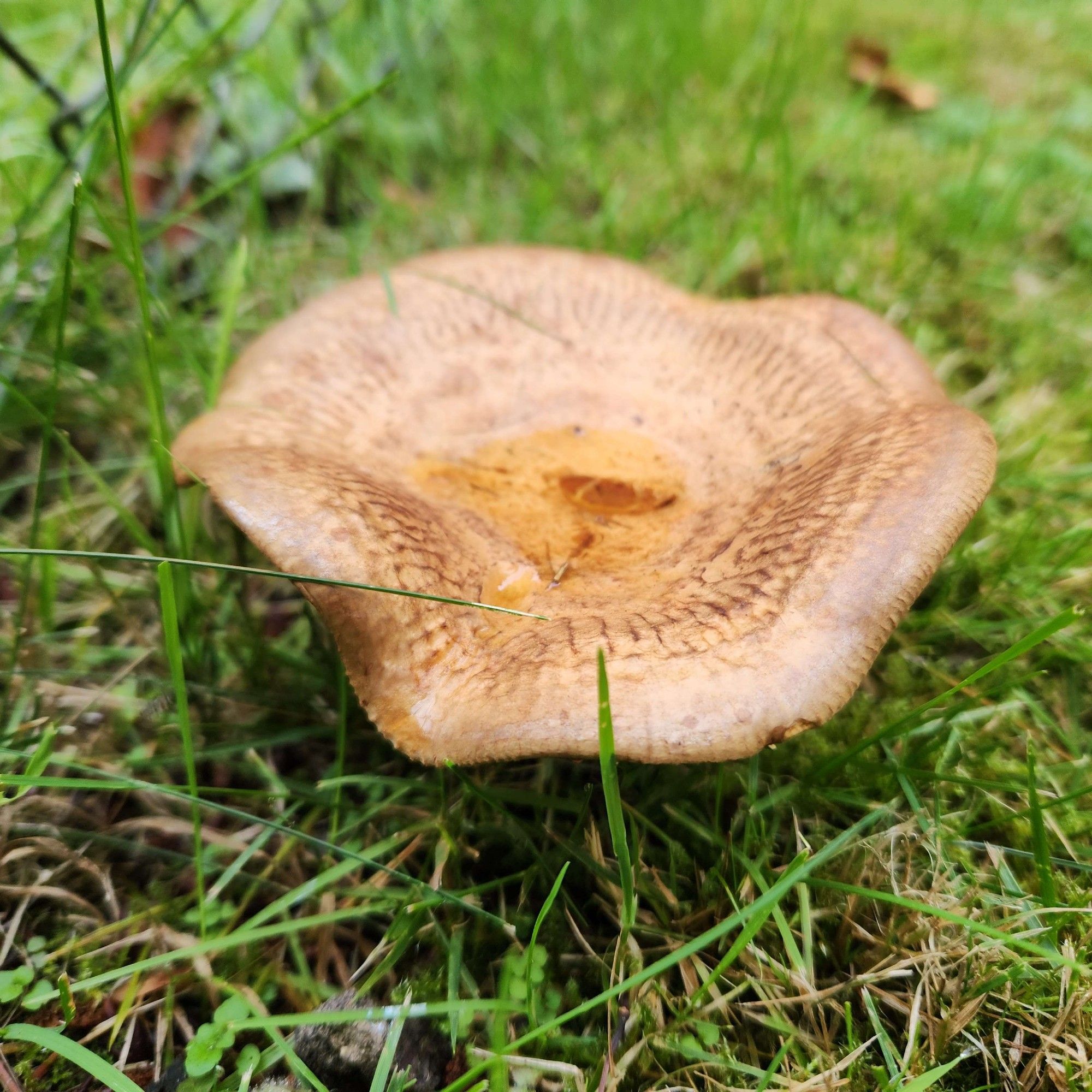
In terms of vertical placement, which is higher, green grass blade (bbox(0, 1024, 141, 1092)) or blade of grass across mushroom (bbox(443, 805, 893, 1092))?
blade of grass across mushroom (bbox(443, 805, 893, 1092))

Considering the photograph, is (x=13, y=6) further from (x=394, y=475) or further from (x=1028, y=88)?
(x=1028, y=88)

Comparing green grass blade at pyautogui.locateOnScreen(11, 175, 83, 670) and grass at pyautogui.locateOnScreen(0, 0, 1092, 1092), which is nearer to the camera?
grass at pyautogui.locateOnScreen(0, 0, 1092, 1092)

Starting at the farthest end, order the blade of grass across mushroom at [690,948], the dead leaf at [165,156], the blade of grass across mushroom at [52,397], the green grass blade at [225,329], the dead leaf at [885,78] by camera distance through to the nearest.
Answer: the dead leaf at [885,78]
the dead leaf at [165,156]
the green grass blade at [225,329]
the blade of grass across mushroom at [52,397]
the blade of grass across mushroom at [690,948]

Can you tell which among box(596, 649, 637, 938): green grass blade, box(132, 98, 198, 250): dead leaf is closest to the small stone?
box(596, 649, 637, 938): green grass blade

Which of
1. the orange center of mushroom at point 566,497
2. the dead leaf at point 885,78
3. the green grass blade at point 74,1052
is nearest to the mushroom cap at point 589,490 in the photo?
the orange center of mushroom at point 566,497

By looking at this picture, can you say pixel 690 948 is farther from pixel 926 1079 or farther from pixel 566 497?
pixel 566 497

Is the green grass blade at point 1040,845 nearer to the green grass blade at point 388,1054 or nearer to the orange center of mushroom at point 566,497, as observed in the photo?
the orange center of mushroom at point 566,497

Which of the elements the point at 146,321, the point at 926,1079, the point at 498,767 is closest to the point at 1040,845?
the point at 926,1079

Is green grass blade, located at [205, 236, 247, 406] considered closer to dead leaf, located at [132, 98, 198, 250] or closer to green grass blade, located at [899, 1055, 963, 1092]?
dead leaf, located at [132, 98, 198, 250]
